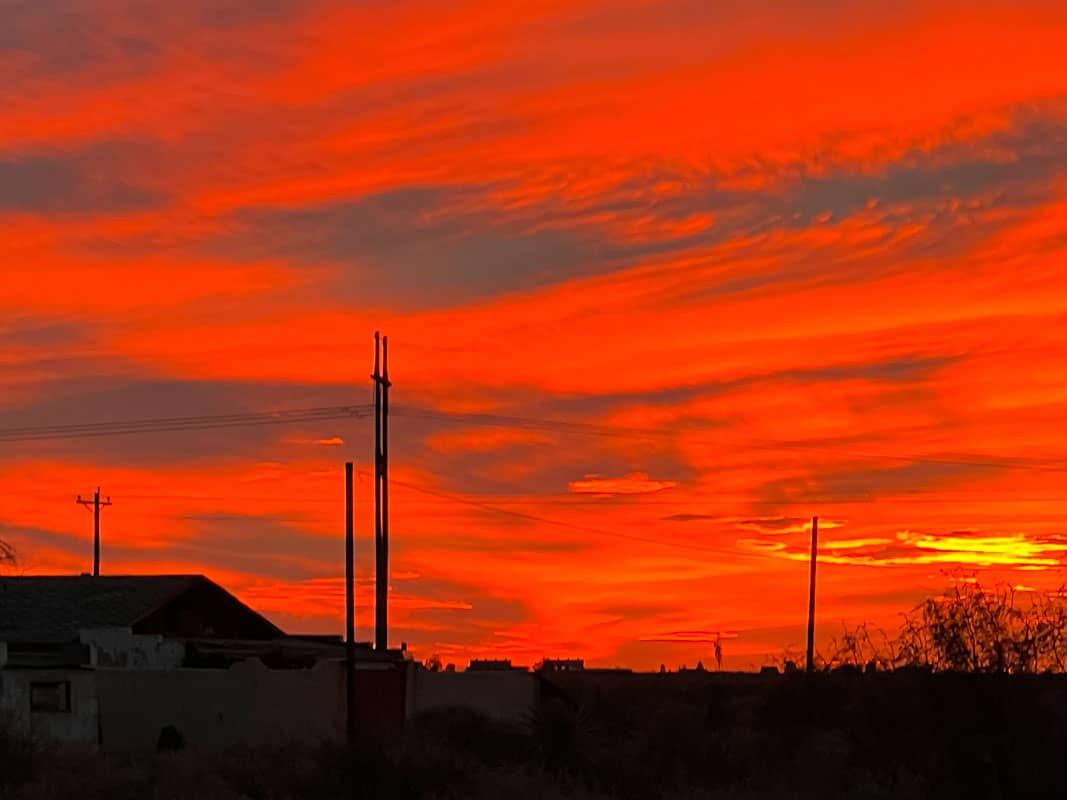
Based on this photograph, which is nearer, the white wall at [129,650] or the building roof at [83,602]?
the white wall at [129,650]

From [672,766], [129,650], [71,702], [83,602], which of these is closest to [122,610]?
[83,602]

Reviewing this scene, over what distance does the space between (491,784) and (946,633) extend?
8467mm

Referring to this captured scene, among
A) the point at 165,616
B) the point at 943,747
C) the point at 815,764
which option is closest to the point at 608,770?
the point at 815,764

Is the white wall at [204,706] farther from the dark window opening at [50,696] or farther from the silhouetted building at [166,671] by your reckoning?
the dark window opening at [50,696]

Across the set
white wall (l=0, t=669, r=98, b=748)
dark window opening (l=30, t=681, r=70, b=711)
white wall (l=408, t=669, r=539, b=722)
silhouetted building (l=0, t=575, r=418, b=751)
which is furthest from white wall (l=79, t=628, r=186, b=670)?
white wall (l=408, t=669, r=539, b=722)

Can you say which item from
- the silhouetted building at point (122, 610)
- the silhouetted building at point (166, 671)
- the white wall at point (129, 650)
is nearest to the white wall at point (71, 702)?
the silhouetted building at point (166, 671)

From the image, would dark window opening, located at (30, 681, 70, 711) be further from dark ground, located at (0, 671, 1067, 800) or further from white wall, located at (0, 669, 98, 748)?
dark ground, located at (0, 671, 1067, 800)

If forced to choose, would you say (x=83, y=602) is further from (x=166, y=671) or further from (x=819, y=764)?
(x=819, y=764)

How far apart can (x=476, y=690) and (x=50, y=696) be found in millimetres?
13420

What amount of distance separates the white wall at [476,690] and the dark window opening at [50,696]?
37.4 feet

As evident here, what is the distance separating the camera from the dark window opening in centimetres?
5050

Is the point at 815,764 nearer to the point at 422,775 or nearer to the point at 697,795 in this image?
the point at 697,795

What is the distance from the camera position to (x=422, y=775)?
3397cm

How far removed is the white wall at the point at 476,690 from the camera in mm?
58438
